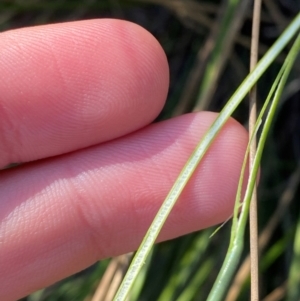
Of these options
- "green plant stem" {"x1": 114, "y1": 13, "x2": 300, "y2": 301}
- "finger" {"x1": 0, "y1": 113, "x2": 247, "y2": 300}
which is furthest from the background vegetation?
"green plant stem" {"x1": 114, "y1": 13, "x2": 300, "y2": 301}

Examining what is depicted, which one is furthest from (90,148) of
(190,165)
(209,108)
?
(209,108)

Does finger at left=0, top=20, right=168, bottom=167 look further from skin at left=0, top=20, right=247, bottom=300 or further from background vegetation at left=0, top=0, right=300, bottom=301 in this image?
background vegetation at left=0, top=0, right=300, bottom=301

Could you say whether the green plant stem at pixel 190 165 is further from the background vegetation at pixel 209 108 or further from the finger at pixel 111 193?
the background vegetation at pixel 209 108

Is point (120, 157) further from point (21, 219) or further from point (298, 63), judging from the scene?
point (298, 63)

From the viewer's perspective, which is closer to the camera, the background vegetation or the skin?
the skin

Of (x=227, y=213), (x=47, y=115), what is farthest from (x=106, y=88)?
(x=227, y=213)

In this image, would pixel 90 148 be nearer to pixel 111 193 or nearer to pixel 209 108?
pixel 111 193

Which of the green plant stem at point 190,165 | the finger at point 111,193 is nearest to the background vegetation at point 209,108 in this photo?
the finger at point 111,193
